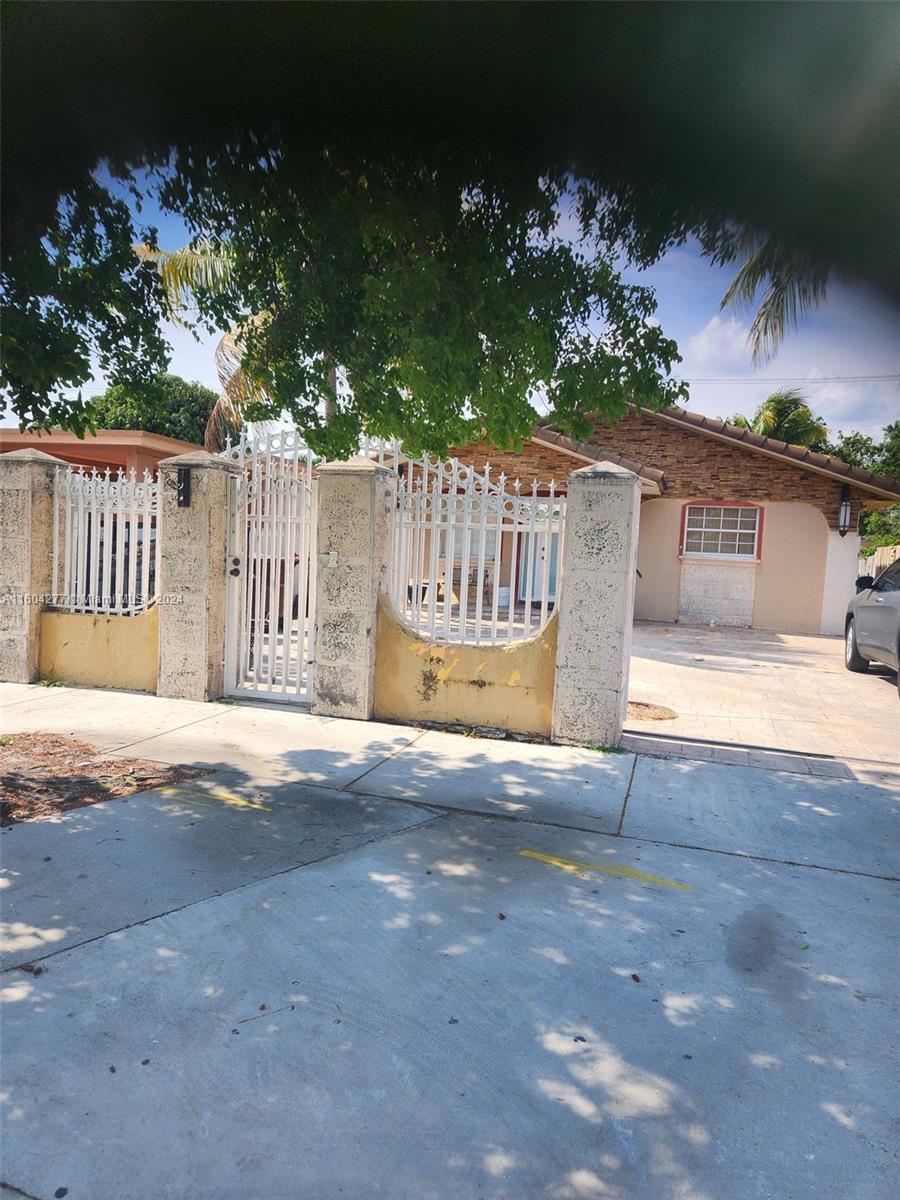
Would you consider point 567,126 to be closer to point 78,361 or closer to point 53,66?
point 53,66

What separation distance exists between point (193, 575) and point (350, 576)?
5.44 ft

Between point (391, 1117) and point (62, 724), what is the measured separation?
17.8 feet

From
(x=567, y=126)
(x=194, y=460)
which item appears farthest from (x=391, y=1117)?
(x=194, y=460)

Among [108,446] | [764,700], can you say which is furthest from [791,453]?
[108,446]

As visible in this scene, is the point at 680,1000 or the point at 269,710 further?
the point at 269,710

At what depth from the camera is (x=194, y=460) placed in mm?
7648

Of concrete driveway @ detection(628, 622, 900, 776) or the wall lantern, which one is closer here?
concrete driveway @ detection(628, 622, 900, 776)

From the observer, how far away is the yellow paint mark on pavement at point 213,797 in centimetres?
505

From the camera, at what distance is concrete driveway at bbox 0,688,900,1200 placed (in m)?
2.31

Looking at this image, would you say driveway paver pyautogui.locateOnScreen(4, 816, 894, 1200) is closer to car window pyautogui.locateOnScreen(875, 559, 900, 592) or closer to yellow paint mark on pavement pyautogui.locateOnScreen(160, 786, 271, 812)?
yellow paint mark on pavement pyautogui.locateOnScreen(160, 786, 271, 812)

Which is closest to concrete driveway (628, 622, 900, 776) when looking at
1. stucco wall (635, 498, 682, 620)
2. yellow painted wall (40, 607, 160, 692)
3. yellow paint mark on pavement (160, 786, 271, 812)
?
stucco wall (635, 498, 682, 620)

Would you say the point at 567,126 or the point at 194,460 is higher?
the point at 567,126

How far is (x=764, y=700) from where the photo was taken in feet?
30.0

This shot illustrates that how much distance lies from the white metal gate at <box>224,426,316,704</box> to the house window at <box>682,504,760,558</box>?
11.7 m
